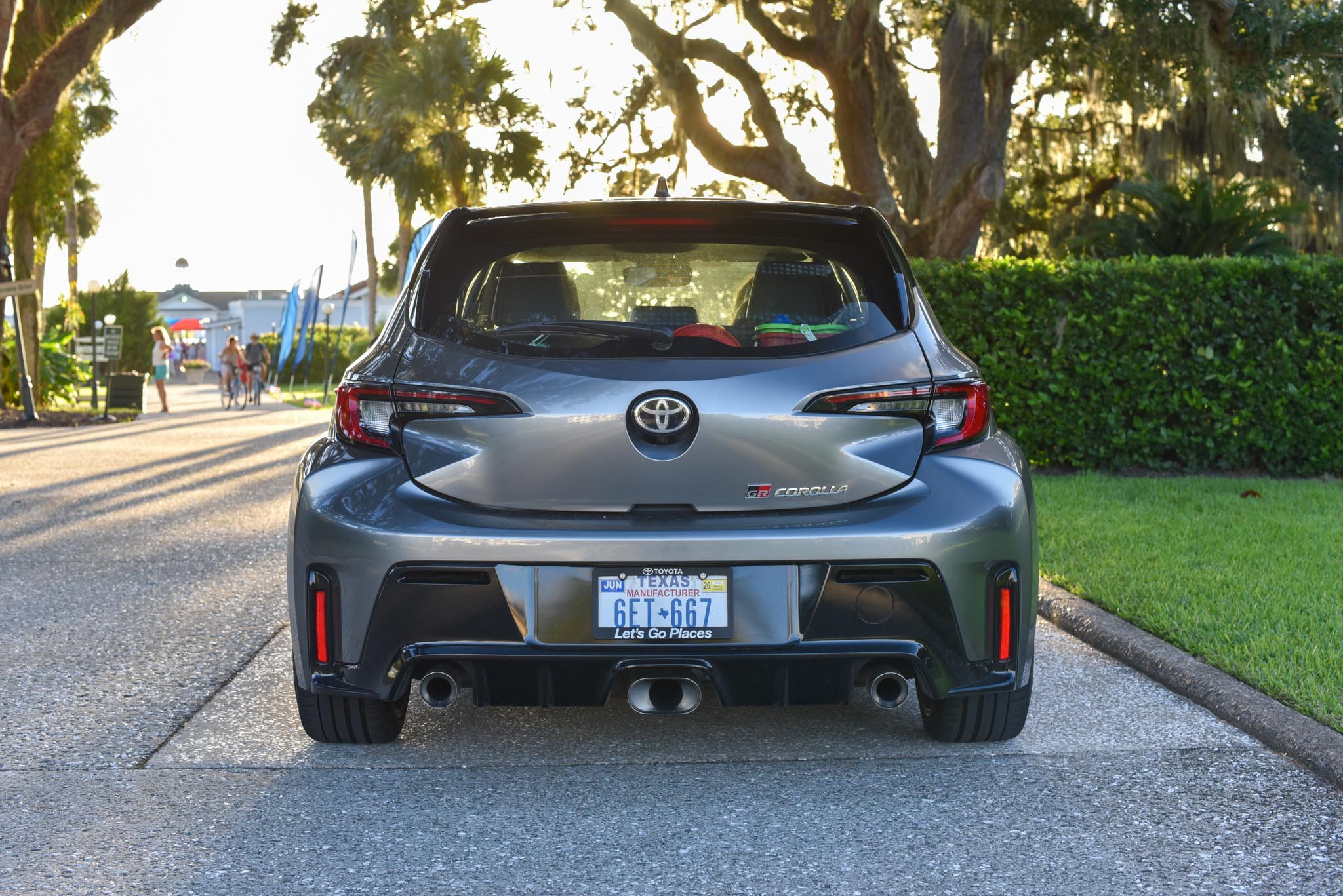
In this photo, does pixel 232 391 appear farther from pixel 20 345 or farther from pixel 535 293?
pixel 535 293

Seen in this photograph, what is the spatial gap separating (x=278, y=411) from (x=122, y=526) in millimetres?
19590

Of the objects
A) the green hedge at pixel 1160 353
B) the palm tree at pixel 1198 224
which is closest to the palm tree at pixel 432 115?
the palm tree at pixel 1198 224

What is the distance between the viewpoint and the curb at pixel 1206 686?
406cm

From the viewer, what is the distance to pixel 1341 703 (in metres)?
4.35

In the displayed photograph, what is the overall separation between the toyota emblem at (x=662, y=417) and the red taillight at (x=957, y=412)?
0.65 meters

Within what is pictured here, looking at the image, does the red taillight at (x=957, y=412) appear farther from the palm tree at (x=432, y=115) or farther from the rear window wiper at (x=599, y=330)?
the palm tree at (x=432, y=115)

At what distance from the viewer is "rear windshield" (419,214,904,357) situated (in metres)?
3.85

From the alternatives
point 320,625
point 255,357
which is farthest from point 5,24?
Answer: point 320,625

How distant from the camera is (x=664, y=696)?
12.1ft

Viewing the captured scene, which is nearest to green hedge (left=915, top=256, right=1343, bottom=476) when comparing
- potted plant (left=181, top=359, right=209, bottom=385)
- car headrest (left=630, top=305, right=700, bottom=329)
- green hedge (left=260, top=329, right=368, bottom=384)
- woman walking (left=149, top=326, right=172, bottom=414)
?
car headrest (left=630, top=305, right=700, bottom=329)

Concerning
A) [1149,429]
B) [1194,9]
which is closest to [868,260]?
[1149,429]

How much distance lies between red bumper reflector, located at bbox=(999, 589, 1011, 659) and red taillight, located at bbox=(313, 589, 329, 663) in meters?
0.02

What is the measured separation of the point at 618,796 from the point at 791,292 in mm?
1466

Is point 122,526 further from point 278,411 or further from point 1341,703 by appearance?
point 278,411
